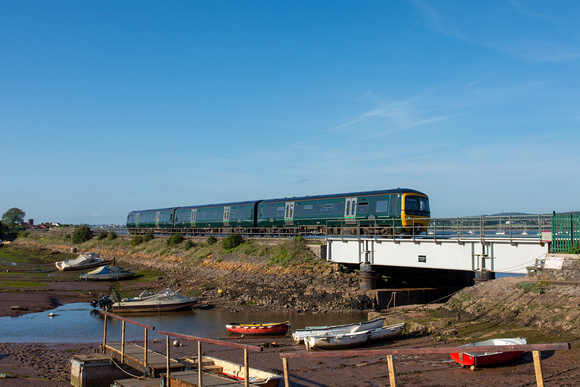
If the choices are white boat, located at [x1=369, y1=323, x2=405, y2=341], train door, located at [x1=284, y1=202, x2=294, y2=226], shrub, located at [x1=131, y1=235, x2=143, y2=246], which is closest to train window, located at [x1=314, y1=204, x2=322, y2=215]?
train door, located at [x1=284, y1=202, x2=294, y2=226]

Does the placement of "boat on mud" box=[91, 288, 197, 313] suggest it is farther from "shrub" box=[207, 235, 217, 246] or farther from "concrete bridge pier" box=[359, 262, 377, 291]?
"shrub" box=[207, 235, 217, 246]

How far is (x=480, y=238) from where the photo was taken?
75.8ft

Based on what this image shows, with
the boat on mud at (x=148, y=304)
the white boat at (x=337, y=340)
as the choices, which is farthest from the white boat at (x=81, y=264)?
the white boat at (x=337, y=340)

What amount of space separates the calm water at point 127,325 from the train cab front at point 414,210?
8361mm

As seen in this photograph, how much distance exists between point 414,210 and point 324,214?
749cm

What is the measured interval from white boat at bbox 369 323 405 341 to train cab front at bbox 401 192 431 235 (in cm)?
1259

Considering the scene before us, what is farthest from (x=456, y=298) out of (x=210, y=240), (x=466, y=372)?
(x=210, y=240)

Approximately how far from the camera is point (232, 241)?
41.1 metres

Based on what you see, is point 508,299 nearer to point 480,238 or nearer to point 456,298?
point 456,298

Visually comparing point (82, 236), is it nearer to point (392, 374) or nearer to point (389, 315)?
point (389, 315)

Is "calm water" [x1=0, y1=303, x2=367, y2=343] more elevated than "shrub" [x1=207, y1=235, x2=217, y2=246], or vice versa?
"shrub" [x1=207, y1=235, x2=217, y2=246]

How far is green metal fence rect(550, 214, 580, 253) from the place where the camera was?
66.2 feet

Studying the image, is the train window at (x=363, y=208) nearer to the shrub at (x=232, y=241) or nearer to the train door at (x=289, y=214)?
the train door at (x=289, y=214)

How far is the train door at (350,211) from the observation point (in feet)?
116
